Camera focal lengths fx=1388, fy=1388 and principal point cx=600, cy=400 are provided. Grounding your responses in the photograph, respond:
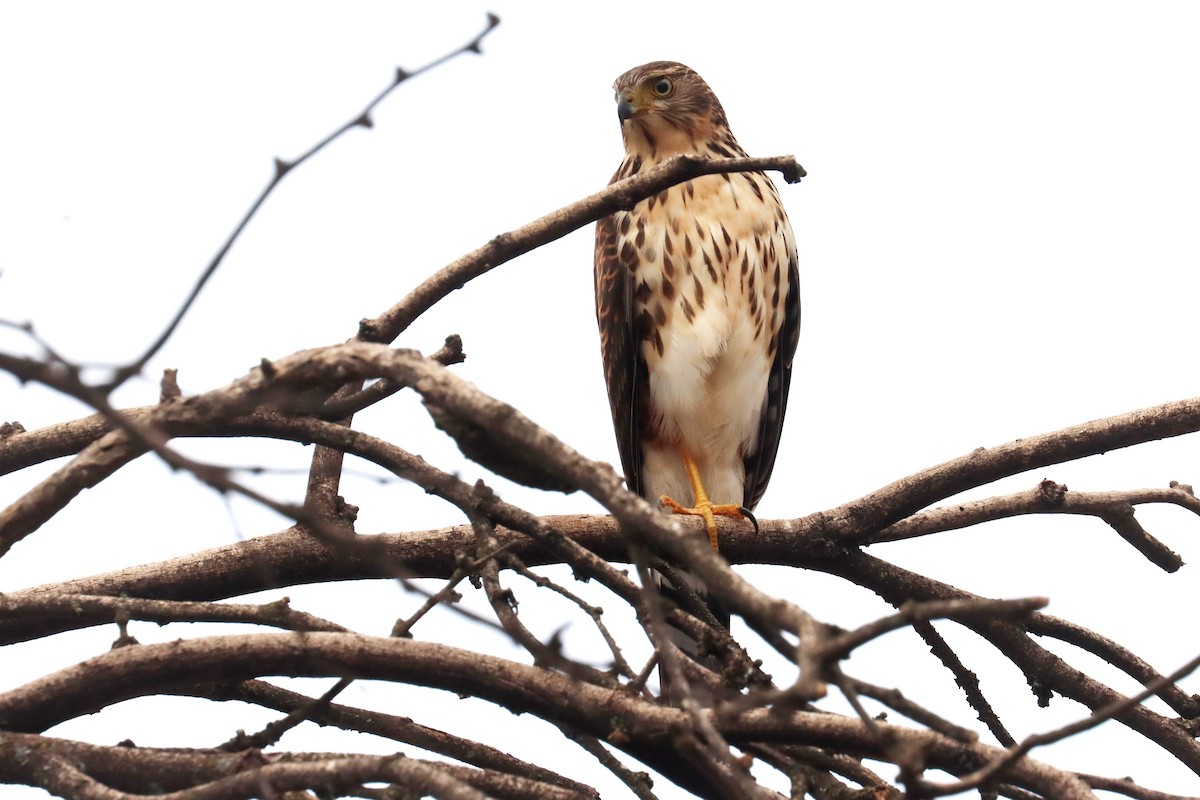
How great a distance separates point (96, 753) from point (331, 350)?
0.89m

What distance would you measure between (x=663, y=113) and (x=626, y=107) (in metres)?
0.16

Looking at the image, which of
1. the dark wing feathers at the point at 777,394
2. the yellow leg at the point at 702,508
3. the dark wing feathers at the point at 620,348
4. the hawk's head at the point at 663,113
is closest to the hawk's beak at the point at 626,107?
the hawk's head at the point at 663,113

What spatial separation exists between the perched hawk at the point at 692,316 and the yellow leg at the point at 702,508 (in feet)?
0.05

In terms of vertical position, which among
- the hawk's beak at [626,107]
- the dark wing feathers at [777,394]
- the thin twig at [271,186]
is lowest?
the thin twig at [271,186]

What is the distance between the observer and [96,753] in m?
2.43

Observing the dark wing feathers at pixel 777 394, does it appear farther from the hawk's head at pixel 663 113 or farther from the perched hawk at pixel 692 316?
the hawk's head at pixel 663 113

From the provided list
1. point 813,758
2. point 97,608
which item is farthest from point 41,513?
point 813,758

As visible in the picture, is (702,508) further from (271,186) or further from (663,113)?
(271,186)

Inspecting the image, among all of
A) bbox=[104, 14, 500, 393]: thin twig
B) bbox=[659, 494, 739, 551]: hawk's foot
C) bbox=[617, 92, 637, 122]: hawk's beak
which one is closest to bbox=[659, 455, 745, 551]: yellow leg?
bbox=[659, 494, 739, 551]: hawk's foot

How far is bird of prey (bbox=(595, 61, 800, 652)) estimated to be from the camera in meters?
5.12

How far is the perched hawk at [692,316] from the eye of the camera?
5.12 metres

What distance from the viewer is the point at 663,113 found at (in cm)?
558

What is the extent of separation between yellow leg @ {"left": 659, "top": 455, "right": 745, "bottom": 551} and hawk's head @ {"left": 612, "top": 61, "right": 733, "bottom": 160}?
4.15 feet

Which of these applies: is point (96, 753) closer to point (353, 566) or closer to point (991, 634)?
point (353, 566)
